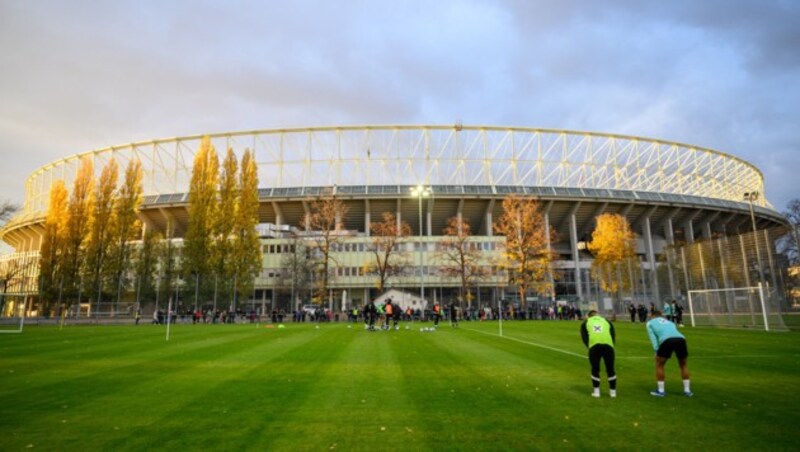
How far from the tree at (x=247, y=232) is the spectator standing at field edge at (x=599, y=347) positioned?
4185 cm

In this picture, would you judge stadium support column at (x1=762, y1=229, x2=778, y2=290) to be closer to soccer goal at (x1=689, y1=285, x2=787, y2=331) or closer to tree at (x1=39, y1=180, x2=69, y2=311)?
soccer goal at (x1=689, y1=285, x2=787, y2=331)

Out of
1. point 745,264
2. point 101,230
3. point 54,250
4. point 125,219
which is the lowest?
point 745,264

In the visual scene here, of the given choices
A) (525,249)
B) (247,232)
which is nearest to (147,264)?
(247,232)

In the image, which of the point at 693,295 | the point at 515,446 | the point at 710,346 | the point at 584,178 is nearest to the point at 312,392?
the point at 515,446

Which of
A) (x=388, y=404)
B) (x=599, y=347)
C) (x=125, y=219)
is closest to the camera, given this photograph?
(x=388, y=404)

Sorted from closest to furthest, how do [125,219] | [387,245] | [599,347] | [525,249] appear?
1. [599,347]
2. [525,249]
3. [387,245]
4. [125,219]

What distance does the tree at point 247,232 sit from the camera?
45.6 metres

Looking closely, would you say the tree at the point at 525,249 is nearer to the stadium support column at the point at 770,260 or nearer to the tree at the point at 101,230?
the stadium support column at the point at 770,260

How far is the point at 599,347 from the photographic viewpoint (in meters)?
7.79

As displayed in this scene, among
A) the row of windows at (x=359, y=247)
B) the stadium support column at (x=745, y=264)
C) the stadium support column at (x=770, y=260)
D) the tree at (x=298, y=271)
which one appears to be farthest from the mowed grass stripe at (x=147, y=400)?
the row of windows at (x=359, y=247)

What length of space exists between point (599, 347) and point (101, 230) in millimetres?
53437

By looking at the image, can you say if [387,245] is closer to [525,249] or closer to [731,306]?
[525,249]

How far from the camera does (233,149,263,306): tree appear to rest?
45594 millimetres

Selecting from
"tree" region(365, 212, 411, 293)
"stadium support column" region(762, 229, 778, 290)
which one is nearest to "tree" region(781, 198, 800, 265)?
"stadium support column" region(762, 229, 778, 290)
